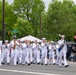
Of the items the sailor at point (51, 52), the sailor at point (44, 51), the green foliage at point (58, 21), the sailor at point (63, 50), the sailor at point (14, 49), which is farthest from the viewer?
the green foliage at point (58, 21)

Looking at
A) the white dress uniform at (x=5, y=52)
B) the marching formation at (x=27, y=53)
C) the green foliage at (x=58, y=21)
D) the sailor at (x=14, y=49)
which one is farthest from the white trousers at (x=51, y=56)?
the green foliage at (x=58, y=21)

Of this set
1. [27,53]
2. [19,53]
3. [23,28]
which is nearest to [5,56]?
[19,53]

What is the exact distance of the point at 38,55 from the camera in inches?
1065

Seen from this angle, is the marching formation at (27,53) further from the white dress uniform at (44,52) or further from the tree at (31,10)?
the tree at (31,10)

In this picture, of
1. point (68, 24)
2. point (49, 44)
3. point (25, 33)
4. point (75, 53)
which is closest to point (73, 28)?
point (68, 24)

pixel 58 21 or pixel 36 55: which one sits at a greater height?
pixel 58 21

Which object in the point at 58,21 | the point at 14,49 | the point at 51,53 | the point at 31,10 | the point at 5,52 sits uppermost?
the point at 31,10

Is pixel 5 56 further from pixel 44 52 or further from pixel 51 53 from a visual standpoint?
pixel 51 53

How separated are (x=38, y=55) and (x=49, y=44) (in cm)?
102

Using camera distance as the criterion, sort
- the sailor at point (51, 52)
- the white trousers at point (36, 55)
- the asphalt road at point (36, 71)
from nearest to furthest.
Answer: the asphalt road at point (36, 71) < the white trousers at point (36, 55) < the sailor at point (51, 52)

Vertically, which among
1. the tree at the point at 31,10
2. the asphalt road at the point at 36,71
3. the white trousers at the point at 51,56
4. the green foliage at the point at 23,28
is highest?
the tree at the point at 31,10

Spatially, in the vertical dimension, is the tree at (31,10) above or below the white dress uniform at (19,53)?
above

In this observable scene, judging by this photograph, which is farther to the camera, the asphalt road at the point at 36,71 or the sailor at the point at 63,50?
the sailor at the point at 63,50

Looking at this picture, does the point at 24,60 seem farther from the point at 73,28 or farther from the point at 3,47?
the point at 73,28
